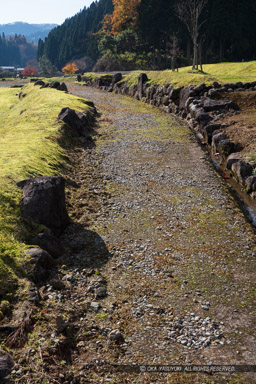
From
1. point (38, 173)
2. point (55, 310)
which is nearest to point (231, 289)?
point (55, 310)

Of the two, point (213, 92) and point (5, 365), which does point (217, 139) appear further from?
point (5, 365)

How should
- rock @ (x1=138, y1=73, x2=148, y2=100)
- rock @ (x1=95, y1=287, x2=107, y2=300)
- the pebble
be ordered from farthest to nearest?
1. rock @ (x1=138, y1=73, x2=148, y2=100)
2. rock @ (x1=95, y1=287, x2=107, y2=300)
3. the pebble

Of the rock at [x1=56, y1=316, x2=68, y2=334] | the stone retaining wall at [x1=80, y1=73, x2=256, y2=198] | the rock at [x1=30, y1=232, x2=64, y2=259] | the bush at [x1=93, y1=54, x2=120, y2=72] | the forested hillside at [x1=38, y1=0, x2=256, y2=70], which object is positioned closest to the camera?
the rock at [x1=56, y1=316, x2=68, y2=334]

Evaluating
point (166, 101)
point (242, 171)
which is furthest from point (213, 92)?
point (242, 171)

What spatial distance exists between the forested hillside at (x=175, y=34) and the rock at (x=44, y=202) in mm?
51895

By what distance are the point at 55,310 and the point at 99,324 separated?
137cm

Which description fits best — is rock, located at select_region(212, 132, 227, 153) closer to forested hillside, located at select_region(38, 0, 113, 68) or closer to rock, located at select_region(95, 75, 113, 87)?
rock, located at select_region(95, 75, 113, 87)

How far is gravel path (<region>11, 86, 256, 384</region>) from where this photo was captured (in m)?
7.79

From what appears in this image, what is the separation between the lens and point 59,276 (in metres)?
A: 10.7

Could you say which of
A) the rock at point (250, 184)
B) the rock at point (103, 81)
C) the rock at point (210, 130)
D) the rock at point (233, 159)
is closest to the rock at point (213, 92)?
the rock at point (210, 130)

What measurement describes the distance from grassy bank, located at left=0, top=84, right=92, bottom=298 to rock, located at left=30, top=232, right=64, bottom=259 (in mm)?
527

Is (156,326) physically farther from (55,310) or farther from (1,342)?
(1,342)

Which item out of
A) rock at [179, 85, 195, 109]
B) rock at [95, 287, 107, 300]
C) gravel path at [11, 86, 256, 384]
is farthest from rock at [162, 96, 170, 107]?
rock at [95, 287, 107, 300]

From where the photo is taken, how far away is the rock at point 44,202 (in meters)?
12.6
